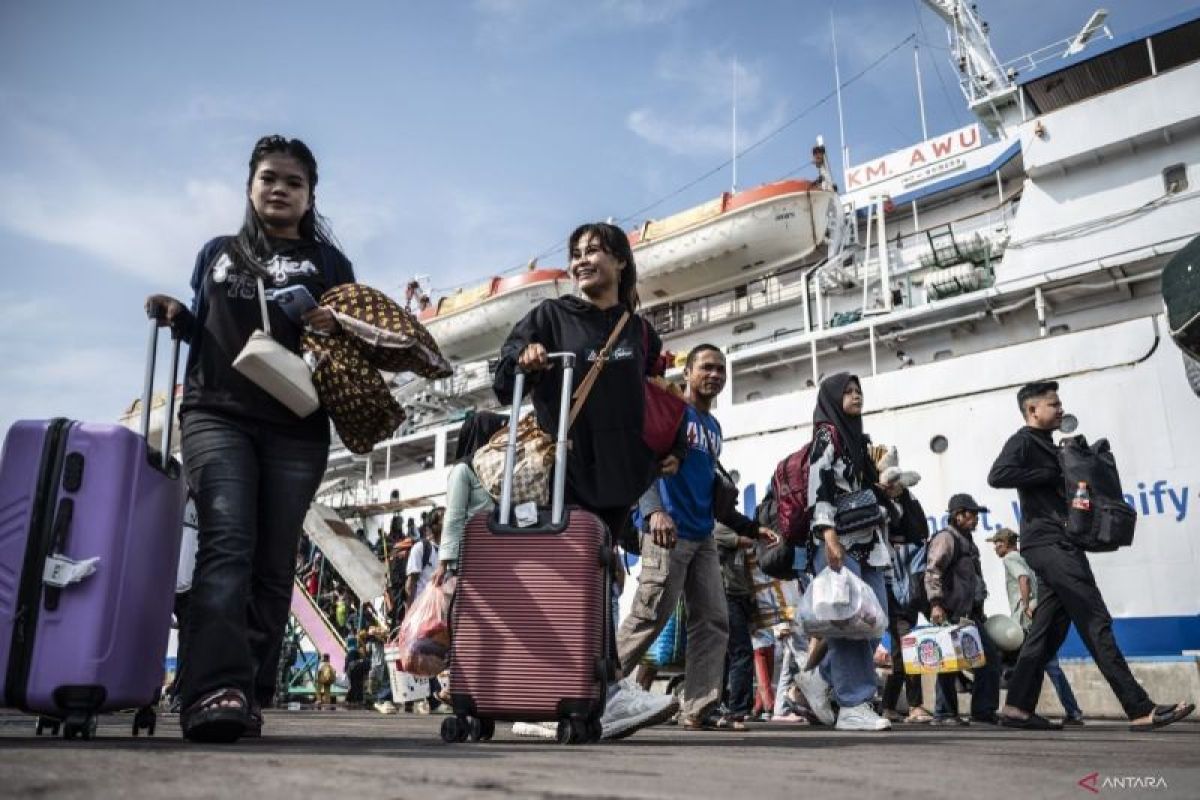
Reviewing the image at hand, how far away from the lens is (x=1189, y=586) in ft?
30.4

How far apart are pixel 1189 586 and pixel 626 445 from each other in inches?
354

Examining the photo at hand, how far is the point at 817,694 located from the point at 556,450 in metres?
2.96

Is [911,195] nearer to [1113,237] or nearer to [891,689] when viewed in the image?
[1113,237]

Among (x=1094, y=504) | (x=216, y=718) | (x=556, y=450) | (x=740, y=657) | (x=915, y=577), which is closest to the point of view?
(x=216, y=718)

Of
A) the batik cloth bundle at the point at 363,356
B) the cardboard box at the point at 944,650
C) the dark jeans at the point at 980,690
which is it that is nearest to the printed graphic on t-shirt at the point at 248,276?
the batik cloth bundle at the point at 363,356

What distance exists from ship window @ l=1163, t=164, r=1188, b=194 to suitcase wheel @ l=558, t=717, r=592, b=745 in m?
13.3

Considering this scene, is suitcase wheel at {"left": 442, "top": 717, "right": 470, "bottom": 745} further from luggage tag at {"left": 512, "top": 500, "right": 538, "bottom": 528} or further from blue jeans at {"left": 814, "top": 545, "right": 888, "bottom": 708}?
blue jeans at {"left": 814, "top": 545, "right": 888, "bottom": 708}

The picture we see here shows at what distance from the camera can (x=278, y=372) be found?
2359mm

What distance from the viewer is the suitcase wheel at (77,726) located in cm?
212

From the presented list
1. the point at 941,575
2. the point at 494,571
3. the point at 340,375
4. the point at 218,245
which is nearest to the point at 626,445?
the point at 494,571

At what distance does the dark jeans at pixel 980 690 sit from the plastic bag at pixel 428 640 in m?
3.69

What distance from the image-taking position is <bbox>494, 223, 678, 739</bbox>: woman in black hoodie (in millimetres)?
2764

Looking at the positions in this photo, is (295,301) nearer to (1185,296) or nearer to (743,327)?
(1185,296)

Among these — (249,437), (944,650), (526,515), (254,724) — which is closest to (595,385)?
(526,515)
